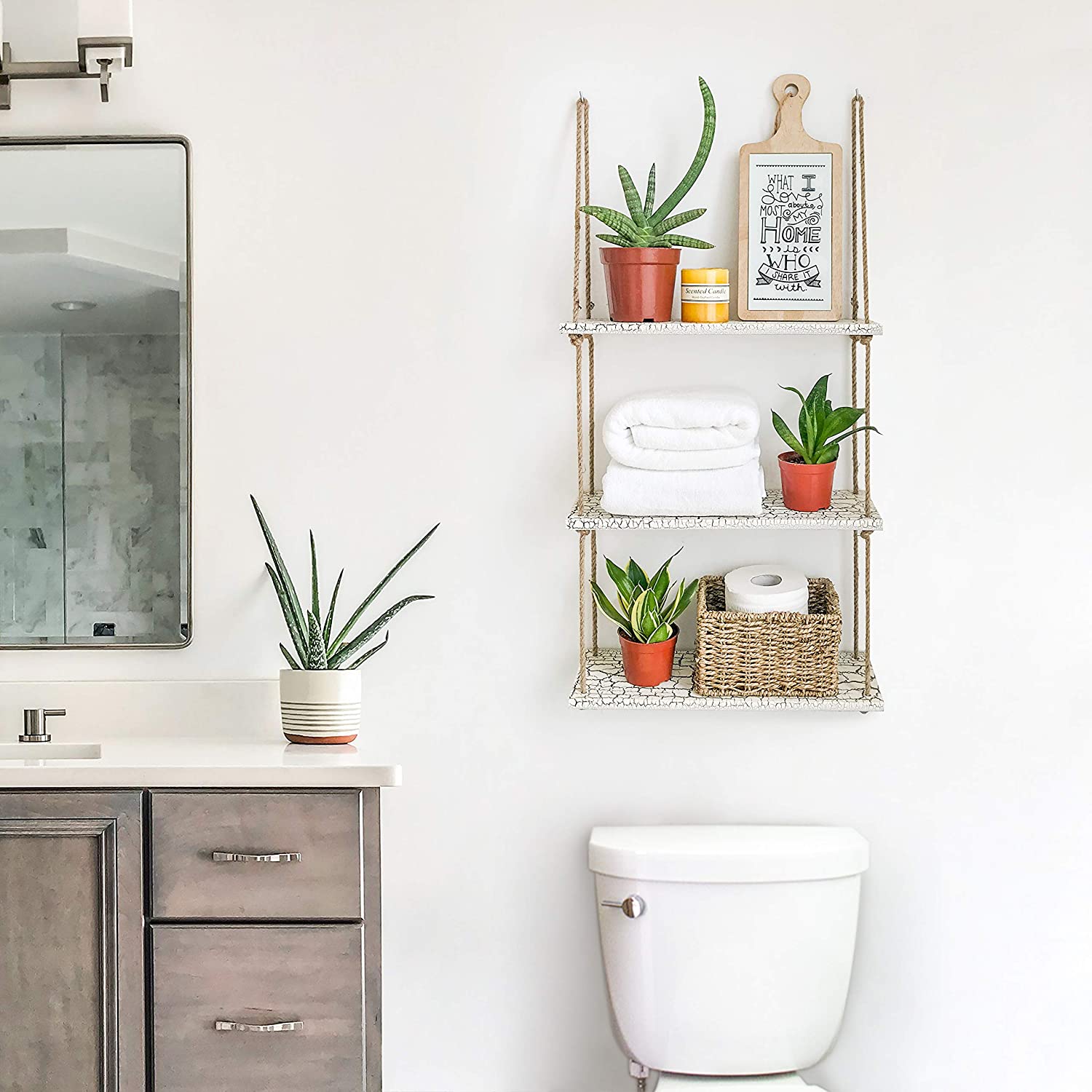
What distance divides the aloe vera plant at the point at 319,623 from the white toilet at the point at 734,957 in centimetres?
→ 53

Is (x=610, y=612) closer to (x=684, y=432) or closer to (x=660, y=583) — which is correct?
(x=660, y=583)

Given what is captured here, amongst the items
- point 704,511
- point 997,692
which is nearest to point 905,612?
point 997,692

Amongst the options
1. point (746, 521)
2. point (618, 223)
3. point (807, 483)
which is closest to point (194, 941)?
point (746, 521)

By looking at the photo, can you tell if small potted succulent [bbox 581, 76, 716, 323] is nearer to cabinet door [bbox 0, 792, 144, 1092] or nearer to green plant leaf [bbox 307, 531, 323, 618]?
green plant leaf [bbox 307, 531, 323, 618]

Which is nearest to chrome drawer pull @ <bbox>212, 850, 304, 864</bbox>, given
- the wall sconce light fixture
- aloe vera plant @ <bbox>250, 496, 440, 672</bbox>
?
aloe vera plant @ <bbox>250, 496, 440, 672</bbox>

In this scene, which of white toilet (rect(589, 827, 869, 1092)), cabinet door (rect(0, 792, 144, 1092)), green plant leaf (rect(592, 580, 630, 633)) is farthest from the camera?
green plant leaf (rect(592, 580, 630, 633))

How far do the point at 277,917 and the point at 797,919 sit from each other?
780 millimetres

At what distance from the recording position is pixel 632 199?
198 centimetres

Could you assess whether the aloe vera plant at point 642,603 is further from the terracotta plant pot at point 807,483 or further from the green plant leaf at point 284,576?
the green plant leaf at point 284,576

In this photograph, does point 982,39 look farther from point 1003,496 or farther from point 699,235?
point 1003,496

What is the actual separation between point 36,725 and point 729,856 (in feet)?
3.70

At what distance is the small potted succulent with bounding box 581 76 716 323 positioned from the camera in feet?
6.45

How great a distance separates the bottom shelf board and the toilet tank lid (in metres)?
0.21

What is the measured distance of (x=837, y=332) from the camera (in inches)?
78.3
